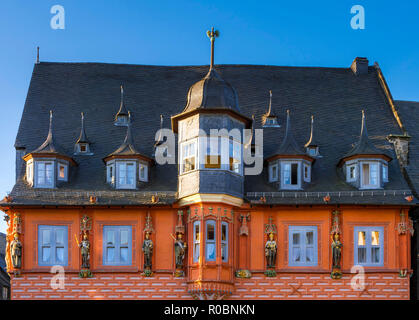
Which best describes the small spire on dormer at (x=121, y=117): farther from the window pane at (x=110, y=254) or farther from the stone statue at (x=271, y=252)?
the stone statue at (x=271, y=252)

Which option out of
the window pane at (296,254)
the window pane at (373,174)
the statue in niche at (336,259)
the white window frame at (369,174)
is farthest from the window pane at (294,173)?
the statue in niche at (336,259)

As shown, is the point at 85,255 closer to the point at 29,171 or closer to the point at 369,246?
the point at 29,171

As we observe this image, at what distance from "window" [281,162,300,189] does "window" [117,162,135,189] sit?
797 cm

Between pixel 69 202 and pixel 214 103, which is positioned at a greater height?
pixel 214 103

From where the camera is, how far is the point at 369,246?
45.3 m

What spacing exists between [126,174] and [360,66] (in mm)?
17816

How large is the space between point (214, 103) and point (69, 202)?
910 cm

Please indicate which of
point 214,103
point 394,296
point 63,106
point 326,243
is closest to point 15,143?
point 63,106

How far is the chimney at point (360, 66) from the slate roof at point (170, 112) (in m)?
0.40

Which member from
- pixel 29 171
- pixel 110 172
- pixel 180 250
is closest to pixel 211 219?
pixel 180 250

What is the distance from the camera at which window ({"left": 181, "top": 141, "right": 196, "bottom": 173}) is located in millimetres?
45281

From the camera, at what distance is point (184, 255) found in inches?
1761

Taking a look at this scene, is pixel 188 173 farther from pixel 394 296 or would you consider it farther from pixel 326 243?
pixel 394 296

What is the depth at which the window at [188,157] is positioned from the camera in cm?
4528
